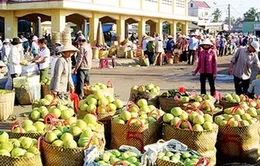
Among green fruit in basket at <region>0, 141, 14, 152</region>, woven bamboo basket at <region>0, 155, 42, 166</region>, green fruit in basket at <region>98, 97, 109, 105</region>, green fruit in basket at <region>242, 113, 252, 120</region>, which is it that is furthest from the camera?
green fruit in basket at <region>98, 97, 109, 105</region>

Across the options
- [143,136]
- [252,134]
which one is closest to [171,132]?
[143,136]

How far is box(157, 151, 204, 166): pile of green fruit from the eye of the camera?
13.7ft

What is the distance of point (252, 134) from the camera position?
18.4 ft

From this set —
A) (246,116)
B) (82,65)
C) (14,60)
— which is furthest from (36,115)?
(14,60)

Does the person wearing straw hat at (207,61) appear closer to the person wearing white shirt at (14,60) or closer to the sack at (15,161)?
the person wearing white shirt at (14,60)

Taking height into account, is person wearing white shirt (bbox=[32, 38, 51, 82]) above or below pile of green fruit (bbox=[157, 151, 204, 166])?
above

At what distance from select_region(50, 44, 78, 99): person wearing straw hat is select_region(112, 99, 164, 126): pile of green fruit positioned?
6.09 feet

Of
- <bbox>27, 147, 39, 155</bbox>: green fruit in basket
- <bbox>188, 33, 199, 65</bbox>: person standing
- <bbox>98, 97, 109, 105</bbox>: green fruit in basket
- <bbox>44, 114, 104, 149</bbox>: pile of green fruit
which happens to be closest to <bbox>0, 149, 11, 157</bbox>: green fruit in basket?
<bbox>27, 147, 39, 155</bbox>: green fruit in basket

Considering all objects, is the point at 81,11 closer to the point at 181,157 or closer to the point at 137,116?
the point at 137,116

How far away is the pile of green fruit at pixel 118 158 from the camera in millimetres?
4008

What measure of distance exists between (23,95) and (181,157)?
21.9 ft

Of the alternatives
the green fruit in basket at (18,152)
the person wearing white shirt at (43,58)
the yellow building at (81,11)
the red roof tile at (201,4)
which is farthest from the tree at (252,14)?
the green fruit in basket at (18,152)

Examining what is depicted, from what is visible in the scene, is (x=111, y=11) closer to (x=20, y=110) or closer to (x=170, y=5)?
(x=170, y=5)

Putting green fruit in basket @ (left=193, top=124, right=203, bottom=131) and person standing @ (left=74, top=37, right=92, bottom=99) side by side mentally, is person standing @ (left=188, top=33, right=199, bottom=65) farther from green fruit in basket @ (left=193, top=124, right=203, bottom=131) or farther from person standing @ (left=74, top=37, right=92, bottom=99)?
green fruit in basket @ (left=193, top=124, right=203, bottom=131)
